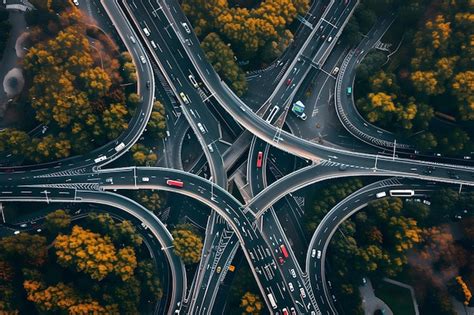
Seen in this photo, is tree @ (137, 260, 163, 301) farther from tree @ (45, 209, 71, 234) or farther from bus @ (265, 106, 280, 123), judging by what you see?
bus @ (265, 106, 280, 123)

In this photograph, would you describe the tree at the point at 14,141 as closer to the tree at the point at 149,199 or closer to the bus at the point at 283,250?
the tree at the point at 149,199

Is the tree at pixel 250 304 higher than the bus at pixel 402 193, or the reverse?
the bus at pixel 402 193

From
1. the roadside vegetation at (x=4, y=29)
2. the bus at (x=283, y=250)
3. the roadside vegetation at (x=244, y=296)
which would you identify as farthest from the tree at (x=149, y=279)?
the roadside vegetation at (x=4, y=29)

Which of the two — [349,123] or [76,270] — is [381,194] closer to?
[349,123]

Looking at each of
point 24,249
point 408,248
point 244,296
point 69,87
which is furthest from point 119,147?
point 408,248

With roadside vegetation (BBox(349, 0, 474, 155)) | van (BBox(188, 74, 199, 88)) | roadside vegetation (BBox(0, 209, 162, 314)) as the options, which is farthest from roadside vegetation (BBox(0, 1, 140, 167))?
roadside vegetation (BBox(349, 0, 474, 155))
